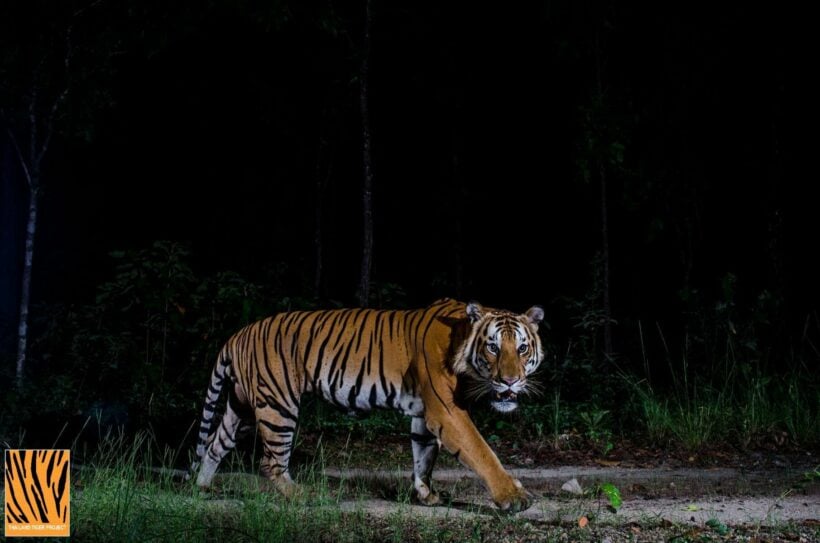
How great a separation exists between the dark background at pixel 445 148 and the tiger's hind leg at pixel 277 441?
408 centimetres

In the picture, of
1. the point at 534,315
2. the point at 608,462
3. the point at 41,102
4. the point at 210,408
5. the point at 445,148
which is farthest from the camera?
the point at 445,148

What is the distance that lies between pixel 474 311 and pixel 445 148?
10548mm

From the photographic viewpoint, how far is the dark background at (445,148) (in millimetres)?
10078

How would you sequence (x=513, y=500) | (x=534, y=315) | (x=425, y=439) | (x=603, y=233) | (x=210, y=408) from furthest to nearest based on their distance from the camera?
1. (x=603, y=233)
2. (x=210, y=408)
3. (x=425, y=439)
4. (x=534, y=315)
5. (x=513, y=500)

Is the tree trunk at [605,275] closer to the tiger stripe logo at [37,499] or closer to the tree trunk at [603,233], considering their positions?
the tree trunk at [603,233]

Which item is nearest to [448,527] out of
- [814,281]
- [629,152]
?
[629,152]

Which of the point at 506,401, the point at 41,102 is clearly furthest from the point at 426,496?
the point at 41,102

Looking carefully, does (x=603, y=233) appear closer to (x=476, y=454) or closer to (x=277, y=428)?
(x=277, y=428)

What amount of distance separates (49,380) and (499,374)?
5.52 meters

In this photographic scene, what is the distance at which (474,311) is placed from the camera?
5.25 meters

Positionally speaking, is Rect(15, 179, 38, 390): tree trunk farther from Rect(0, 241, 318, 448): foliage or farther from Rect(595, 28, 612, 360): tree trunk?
Rect(595, 28, 612, 360): tree trunk

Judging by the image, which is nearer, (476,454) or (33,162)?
(476,454)

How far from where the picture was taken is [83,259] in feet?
53.6

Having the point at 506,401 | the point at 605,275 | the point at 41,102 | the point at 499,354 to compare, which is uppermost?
the point at 41,102
